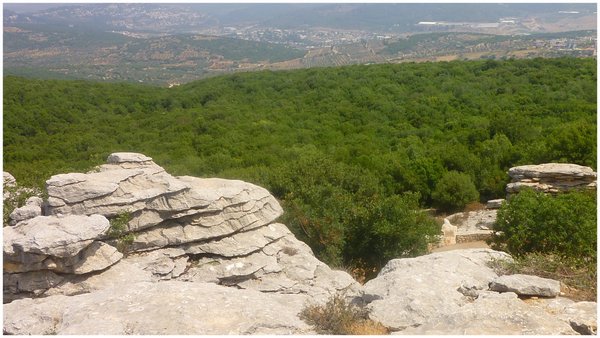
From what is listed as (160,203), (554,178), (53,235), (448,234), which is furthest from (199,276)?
(554,178)

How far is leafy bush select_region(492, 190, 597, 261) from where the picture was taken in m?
12.4

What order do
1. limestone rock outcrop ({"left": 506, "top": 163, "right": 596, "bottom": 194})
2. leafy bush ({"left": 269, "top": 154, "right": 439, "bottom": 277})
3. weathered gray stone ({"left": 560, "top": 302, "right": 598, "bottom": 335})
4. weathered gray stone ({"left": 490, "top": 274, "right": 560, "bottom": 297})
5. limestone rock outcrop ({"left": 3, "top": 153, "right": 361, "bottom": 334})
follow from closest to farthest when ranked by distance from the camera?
weathered gray stone ({"left": 560, "top": 302, "right": 598, "bottom": 335}) < limestone rock outcrop ({"left": 3, "top": 153, "right": 361, "bottom": 334}) < weathered gray stone ({"left": 490, "top": 274, "right": 560, "bottom": 297}) < leafy bush ({"left": 269, "top": 154, "right": 439, "bottom": 277}) < limestone rock outcrop ({"left": 506, "top": 163, "right": 596, "bottom": 194})

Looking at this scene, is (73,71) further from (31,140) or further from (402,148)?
(402,148)

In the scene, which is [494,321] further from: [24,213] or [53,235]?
[24,213]

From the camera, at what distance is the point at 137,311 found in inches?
311

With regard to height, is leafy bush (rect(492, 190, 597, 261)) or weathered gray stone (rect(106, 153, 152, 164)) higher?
weathered gray stone (rect(106, 153, 152, 164))

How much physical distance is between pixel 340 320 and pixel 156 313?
2876 mm

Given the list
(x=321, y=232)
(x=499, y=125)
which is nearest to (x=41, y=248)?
(x=321, y=232)

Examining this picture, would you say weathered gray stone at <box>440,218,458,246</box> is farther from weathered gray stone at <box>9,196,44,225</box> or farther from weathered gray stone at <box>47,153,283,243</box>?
weathered gray stone at <box>9,196,44,225</box>

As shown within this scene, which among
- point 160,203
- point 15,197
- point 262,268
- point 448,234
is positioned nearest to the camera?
point 160,203

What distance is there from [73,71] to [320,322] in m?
107

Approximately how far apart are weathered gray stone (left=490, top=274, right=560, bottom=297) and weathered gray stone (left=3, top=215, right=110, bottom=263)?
7194 mm

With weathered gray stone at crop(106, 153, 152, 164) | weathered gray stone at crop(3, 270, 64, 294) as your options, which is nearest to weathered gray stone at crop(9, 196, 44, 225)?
weathered gray stone at crop(3, 270, 64, 294)

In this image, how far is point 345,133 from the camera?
37094mm
